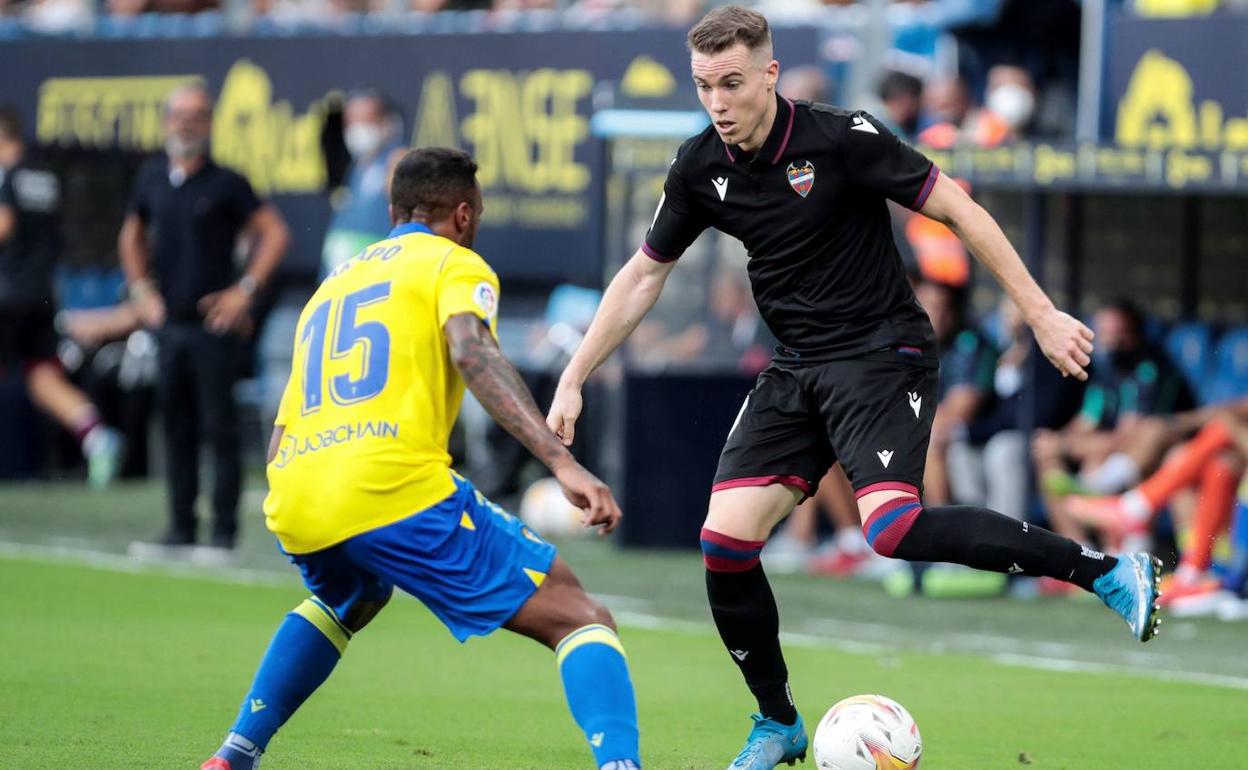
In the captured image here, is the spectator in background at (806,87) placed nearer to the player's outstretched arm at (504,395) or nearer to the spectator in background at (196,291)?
the spectator in background at (196,291)

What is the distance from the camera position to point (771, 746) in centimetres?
662

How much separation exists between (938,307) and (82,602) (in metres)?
5.15

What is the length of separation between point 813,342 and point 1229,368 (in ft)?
24.5

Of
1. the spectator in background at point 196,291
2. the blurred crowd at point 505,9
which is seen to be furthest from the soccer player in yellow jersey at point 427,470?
the blurred crowd at point 505,9

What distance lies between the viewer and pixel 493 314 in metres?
5.63

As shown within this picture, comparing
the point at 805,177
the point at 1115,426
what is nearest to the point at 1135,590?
the point at 805,177

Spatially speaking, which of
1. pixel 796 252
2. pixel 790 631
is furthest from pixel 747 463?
pixel 790 631

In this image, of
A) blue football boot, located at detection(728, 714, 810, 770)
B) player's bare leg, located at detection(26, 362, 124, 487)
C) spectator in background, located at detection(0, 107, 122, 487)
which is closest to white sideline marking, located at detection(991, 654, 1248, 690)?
blue football boot, located at detection(728, 714, 810, 770)

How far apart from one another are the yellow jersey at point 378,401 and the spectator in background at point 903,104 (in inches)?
324

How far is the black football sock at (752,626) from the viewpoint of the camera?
668 centimetres

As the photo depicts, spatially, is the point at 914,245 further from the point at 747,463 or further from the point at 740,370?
the point at 747,463

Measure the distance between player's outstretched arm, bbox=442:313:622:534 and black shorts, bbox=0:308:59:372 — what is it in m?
11.1

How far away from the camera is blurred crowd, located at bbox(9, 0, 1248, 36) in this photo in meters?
15.6

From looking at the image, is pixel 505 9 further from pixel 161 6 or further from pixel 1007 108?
pixel 1007 108
